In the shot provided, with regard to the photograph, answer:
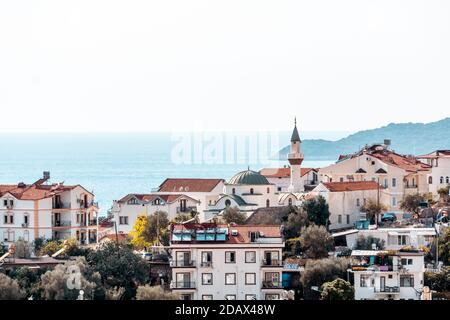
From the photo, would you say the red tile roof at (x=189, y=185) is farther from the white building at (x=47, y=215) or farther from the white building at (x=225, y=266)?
the white building at (x=225, y=266)

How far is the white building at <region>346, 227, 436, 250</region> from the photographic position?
13555 millimetres

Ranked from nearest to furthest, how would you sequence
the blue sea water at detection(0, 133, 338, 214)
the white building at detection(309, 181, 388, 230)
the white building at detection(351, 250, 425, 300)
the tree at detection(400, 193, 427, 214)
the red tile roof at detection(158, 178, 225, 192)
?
the white building at detection(351, 250, 425, 300)
the white building at detection(309, 181, 388, 230)
the tree at detection(400, 193, 427, 214)
the red tile roof at detection(158, 178, 225, 192)
the blue sea water at detection(0, 133, 338, 214)

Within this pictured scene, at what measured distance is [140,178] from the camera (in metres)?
41.4

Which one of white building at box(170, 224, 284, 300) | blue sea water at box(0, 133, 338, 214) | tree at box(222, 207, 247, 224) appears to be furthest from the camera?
blue sea water at box(0, 133, 338, 214)

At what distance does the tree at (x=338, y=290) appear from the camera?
10.4m

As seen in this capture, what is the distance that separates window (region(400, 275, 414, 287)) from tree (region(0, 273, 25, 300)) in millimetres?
3145

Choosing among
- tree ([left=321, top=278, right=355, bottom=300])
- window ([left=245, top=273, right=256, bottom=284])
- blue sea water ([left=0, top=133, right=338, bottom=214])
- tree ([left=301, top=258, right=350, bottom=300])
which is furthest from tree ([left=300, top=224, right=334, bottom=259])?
blue sea water ([left=0, top=133, right=338, bottom=214])

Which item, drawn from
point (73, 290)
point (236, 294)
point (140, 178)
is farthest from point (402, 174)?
point (140, 178)

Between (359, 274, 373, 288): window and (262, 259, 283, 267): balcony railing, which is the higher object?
(262, 259, 283, 267): balcony railing

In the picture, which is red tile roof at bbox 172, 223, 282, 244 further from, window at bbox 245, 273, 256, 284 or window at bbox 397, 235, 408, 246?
window at bbox 397, 235, 408, 246

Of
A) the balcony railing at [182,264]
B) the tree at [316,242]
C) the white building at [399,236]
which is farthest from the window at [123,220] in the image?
the balcony railing at [182,264]

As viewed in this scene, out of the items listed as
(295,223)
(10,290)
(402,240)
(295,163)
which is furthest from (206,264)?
(295,163)

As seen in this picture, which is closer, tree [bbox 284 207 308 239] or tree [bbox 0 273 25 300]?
tree [bbox 0 273 25 300]

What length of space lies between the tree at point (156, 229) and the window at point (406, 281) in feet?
11.7
